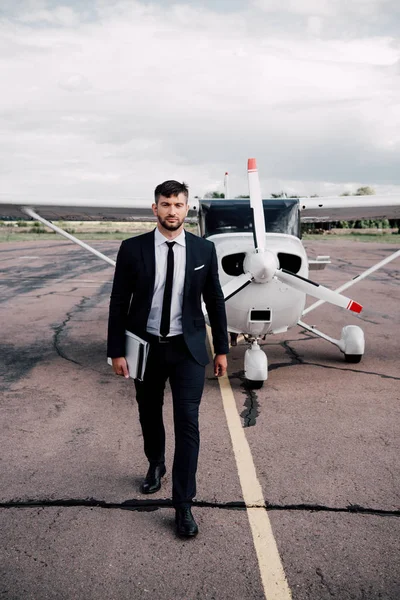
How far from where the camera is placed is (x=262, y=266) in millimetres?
4957

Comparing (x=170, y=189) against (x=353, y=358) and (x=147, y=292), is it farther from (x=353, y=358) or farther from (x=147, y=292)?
(x=353, y=358)

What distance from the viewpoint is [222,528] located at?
3.05m

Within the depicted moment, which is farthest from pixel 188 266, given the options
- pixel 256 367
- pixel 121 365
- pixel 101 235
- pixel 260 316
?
pixel 101 235

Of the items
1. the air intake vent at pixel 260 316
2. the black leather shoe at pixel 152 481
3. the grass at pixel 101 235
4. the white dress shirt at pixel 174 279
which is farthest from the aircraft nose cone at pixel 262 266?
the grass at pixel 101 235

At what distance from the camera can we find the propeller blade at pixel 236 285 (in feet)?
16.8

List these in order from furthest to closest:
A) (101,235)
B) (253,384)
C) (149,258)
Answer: (101,235)
(253,384)
(149,258)

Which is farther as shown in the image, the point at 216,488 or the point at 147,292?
the point at 216,488

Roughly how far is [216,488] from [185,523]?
58cm

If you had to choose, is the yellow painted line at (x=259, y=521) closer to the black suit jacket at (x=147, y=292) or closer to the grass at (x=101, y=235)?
the black suit jacket at (x=147, y=292)

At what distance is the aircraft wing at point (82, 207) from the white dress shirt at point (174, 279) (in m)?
3.61

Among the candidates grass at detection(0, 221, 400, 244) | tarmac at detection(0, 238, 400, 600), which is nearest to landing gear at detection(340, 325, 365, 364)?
tarmac at detection(0, 238, 400, 600)

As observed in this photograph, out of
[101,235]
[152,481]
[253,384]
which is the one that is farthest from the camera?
[101,235]

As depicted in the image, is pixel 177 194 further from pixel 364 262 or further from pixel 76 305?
pixel 364 262

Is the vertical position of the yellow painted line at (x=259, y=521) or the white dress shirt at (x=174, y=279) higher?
the white dress shirt at (x=174, y=279)
